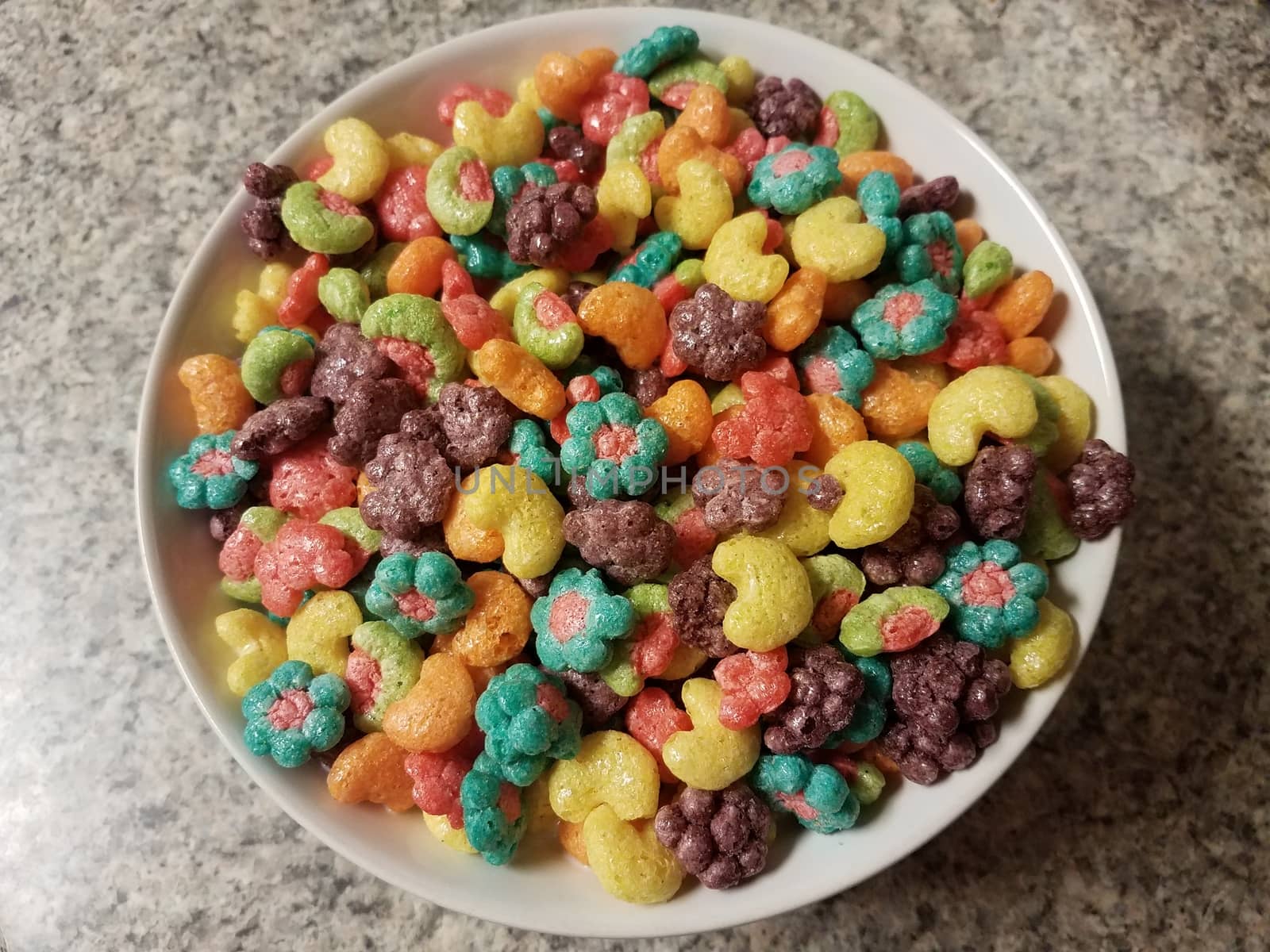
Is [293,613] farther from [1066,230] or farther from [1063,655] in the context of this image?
[1066,230]

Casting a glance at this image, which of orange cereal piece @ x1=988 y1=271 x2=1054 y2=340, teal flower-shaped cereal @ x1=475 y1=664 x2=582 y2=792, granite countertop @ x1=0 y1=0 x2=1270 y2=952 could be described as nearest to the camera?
teal flower-shaped cereal @ x1=475 y1=664 x2=582 y2=792

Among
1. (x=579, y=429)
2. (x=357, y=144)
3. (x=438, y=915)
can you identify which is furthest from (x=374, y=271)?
(x=438, y=915)

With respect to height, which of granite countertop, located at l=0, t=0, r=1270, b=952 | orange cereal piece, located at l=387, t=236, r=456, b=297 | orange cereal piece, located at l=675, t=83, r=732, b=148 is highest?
orange cereal piece, located at l=675, t=83, r=732, b=148

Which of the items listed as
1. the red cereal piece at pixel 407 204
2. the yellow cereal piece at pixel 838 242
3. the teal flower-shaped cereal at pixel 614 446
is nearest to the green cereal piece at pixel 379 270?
the red cereal piece at pixel 407 204

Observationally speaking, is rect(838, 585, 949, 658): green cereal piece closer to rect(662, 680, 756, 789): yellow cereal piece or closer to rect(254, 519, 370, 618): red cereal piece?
rect(662, 680, 756, 789): yellow cereal piece

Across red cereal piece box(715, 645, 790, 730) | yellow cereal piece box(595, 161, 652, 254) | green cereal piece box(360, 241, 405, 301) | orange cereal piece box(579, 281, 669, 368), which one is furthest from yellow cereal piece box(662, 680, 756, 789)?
green cereal piece box(360, 241, 405, 301)

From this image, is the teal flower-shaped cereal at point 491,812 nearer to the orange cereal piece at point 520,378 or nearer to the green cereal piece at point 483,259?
the orange cereal piece at point 520,378

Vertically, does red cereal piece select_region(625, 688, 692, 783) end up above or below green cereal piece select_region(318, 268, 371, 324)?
below

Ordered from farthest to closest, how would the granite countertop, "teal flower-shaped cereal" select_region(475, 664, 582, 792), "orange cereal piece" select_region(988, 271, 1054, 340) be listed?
the granite countertop
"orange cereal piece" select_region(988, 271, 1054, 340)
"teal flower-shaped cereal" select_region(475, 664, 582, 792)

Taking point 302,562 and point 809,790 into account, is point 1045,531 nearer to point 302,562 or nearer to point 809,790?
point 809,790
